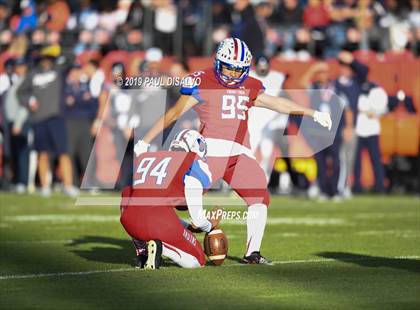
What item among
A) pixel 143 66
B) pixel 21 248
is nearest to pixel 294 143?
pixel 143 66

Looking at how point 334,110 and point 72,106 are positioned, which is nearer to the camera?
point 334,110

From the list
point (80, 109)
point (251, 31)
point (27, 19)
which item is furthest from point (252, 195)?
point (27, 19)

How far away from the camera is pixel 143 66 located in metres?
18.2

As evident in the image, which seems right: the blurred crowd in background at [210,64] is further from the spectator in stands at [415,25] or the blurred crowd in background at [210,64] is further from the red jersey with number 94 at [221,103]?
the red jersey with number 94 at [221,103]

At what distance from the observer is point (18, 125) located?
19484 mm

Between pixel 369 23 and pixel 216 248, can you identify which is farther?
pixel 369 23

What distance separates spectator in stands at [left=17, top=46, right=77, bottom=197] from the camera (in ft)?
60.2

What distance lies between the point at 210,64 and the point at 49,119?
2.79 m

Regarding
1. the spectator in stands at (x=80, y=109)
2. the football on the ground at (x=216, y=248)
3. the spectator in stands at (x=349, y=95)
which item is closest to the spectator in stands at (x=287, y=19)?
the spectator in stands at (x=349, y=95)

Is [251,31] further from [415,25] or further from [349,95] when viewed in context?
[415,25]

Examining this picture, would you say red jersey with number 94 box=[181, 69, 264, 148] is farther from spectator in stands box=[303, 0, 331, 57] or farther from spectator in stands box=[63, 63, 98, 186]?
spectator in stands box=[303, 0, 331, 57]

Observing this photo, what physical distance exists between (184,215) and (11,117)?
19.7ft

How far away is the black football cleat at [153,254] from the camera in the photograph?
8352 millimetres

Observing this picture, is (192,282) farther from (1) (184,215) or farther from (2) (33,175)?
(2) (33,175)
